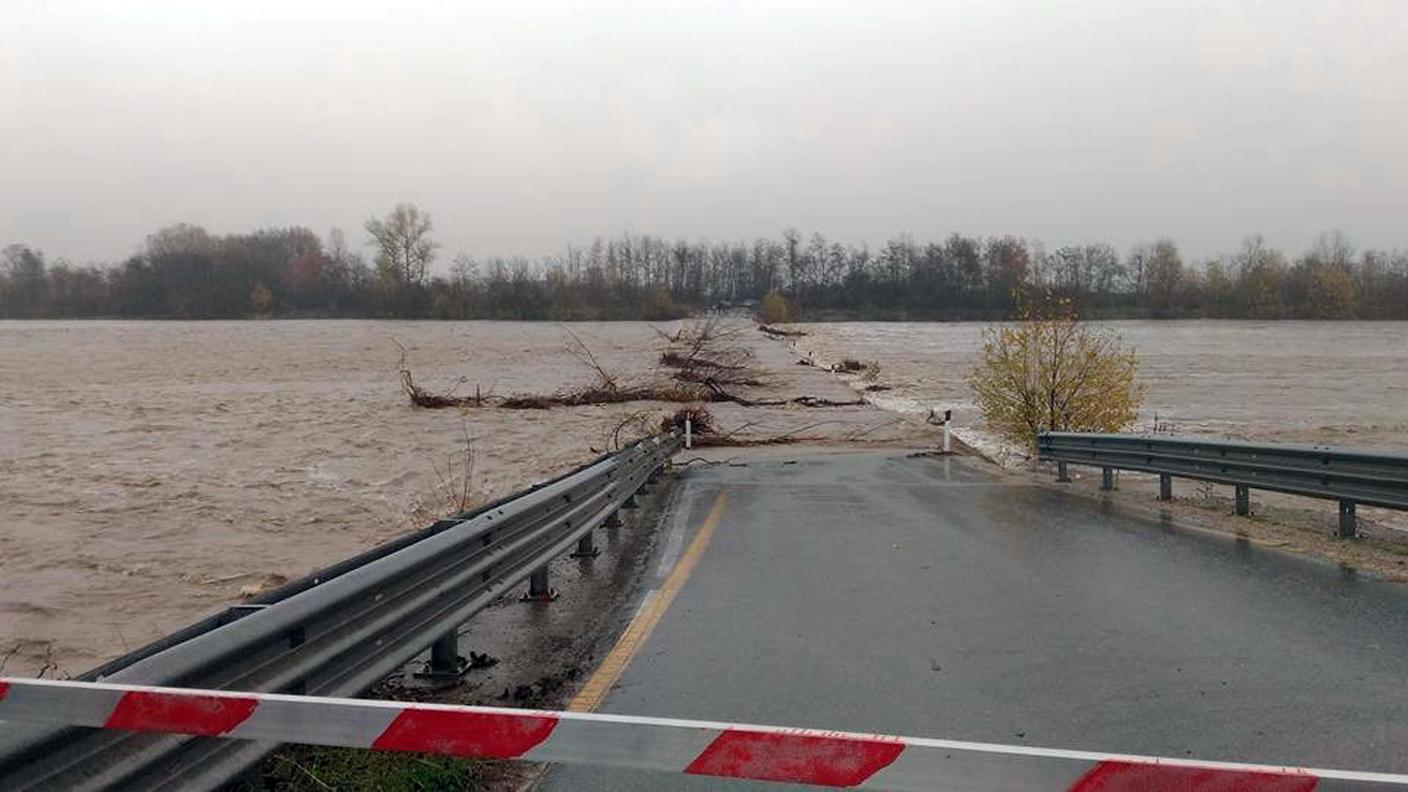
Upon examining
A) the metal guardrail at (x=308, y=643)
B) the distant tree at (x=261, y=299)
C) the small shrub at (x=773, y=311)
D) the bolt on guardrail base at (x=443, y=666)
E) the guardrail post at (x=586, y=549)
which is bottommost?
the guardrail post at (x=586, y=549)

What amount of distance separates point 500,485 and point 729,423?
1131 centimetres

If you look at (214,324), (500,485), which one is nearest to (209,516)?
(500,485)

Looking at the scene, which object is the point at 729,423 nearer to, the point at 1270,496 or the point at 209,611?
the point at 1270,496

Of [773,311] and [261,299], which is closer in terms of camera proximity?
[261,299]

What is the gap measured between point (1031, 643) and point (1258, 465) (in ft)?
19.8

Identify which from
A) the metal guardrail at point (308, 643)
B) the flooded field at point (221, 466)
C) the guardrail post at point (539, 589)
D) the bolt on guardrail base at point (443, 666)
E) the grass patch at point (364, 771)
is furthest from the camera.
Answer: the flooded field at point (221, 466)

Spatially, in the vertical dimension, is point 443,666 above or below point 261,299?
below

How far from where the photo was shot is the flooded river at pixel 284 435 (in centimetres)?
1109

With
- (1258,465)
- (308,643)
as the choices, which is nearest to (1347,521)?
(1258,465)

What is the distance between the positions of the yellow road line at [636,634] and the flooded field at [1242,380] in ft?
48.3

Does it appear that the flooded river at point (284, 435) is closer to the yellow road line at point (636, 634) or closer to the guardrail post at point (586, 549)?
the guardrail post at point (586, 549)

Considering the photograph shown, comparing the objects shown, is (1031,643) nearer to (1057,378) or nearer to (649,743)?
(649,743)

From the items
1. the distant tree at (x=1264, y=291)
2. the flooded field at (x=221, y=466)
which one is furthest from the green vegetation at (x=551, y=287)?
the flooded field at (x=221, y=466)

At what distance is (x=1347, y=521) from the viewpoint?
969 centimetres
